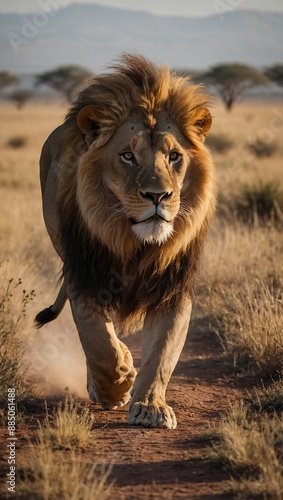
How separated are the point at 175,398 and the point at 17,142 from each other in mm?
24878

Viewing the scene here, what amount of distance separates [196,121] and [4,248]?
186 inches

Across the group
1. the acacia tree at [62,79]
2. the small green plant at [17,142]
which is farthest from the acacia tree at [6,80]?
the small green plant at [17,142]

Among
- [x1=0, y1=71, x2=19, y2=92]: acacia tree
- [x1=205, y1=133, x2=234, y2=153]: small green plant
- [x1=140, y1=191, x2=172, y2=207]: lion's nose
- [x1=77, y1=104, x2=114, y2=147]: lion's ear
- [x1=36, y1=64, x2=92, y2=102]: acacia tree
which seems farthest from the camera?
[x1=0, y1=71, x2=19, y2=92]: acacia tree

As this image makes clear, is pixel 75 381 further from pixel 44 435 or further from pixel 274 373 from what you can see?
pixel 44 435

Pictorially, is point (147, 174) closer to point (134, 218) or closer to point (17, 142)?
point (134, 218)

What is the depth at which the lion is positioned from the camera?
4617 millimetres

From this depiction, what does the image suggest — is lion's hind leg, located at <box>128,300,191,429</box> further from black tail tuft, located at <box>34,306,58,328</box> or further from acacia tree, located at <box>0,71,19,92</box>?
acacia tree, located at <box>0,71,19,92</box>

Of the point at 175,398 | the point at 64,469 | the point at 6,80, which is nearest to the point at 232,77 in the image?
the point at 6,80

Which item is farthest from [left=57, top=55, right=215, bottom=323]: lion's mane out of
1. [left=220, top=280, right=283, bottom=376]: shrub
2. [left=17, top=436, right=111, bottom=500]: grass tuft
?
[left=17, top=436, right=111, bottom=500]: grass tuft

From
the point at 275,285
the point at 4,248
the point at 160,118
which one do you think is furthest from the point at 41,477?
the point at 4,248

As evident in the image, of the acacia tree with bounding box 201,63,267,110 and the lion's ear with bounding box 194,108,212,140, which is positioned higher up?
the lion's ear with bounding box 194,108,212,140

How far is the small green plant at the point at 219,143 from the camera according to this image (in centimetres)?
2433

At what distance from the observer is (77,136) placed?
4984 mm

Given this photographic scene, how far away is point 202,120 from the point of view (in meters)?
4.99
